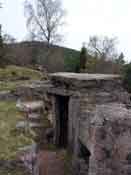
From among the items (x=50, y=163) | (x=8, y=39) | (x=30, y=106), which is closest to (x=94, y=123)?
(x=50, y=163)

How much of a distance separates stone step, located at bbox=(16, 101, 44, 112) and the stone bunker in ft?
4.40

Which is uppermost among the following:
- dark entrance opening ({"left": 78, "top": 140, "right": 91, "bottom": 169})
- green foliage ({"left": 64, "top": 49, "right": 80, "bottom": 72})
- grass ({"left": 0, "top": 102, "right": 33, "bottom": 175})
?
green foliage ({"left": 64, "top": 49, "right": 80, "bottom": 72})

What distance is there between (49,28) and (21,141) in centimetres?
2052

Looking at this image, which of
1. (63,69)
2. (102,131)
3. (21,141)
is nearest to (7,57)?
(63,69)

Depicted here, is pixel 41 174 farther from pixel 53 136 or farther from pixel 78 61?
pixel 78 61

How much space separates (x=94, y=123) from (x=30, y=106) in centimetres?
630

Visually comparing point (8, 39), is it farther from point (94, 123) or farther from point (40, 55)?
point (94, 123)

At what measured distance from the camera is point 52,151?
28.2 feet

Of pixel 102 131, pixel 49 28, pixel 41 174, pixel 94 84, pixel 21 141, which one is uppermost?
pixel 49 28

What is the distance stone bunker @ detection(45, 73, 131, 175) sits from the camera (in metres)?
4.20

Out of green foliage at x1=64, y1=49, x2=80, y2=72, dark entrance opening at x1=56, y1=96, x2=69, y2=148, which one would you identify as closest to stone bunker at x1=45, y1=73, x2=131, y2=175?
dark entrance opening at x1=56, y1=96, x2=69, y2=148

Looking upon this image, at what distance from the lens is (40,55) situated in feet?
76.3

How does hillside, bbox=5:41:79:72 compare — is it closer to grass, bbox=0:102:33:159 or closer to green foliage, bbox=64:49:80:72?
green foliage, bbox=64:49:80:72

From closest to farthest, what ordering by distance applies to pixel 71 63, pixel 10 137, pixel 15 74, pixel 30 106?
pixel 10 137 < pixel 30 106 < pixel 15 74 < pixel 71 63
